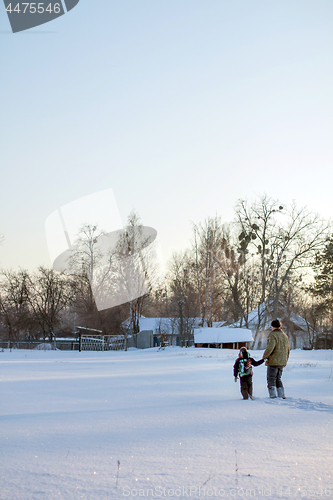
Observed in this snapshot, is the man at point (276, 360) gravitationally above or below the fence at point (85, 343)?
above

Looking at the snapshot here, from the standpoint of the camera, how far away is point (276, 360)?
330 inches

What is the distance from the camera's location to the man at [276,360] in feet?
27.2

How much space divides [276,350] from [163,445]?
4397 mm

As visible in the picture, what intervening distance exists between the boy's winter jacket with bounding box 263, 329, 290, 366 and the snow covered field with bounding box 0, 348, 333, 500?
2.25 ft

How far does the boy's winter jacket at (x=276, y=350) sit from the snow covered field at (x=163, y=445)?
69 cm

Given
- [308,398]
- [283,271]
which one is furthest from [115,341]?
[308,398]

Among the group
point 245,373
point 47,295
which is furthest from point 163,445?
point 47,295

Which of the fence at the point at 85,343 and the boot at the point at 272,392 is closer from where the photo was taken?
the boot at the point at 272,392

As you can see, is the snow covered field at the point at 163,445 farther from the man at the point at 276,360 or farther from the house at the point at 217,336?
the house at the point at 217,336

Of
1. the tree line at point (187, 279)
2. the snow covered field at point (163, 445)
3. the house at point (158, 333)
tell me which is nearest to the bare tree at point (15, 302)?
the tree line at point (187, 279)

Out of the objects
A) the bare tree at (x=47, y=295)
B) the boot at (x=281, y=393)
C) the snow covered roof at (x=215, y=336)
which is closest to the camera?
the boot at (x=281, y=393)

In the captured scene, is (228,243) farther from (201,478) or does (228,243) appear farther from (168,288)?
(201,478)

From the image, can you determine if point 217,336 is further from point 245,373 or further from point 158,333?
point 245,373

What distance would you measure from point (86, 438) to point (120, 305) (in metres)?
34.8
